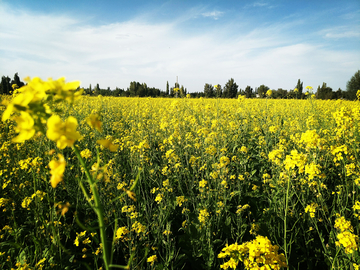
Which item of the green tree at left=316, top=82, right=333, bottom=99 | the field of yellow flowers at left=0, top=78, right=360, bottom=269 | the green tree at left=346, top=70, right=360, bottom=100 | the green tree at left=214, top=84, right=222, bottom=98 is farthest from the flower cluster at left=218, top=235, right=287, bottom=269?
the green tree at left=346, top=70, right=360, bottom=100

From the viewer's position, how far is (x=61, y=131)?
23.2 inches

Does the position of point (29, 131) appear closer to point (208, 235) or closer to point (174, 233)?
point (208, 235)

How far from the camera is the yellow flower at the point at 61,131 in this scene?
567 mm

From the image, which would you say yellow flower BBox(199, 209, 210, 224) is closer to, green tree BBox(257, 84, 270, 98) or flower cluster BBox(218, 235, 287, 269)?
flower cluster BBox(218, 235, 287, 269)

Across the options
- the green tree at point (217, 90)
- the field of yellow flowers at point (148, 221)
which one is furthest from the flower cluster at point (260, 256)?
the green tree at point (217, 90)

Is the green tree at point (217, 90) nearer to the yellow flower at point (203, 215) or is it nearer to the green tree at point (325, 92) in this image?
the yellow flower at point (203, 215)

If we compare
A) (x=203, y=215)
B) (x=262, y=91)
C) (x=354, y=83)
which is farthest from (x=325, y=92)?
(x=203, y=215)

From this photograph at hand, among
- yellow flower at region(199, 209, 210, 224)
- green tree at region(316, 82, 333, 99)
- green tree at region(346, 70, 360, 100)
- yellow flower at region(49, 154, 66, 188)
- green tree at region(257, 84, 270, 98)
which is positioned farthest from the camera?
green tree at region(346, 70, 360, 100)

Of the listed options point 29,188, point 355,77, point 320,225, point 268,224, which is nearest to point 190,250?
point 268,224

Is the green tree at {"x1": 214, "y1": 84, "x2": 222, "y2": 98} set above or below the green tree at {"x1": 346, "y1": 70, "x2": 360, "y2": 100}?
below

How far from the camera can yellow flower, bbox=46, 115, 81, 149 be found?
0.57 m

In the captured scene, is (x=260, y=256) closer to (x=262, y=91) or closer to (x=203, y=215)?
(x=203, y=215)

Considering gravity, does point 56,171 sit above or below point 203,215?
above

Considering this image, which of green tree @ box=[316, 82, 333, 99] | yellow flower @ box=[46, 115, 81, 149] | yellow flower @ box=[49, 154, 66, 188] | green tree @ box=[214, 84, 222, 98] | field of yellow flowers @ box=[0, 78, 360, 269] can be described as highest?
green tree @ box=[316, 82, 333, 99]
